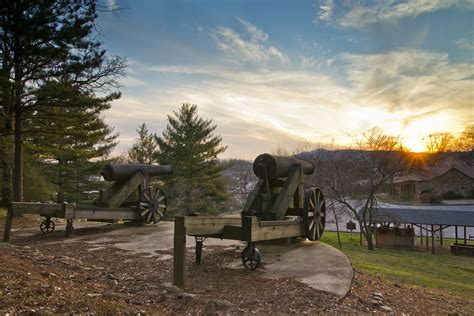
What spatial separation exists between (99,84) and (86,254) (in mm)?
8030

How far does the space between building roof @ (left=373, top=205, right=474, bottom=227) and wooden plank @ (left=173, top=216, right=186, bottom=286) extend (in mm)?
25980

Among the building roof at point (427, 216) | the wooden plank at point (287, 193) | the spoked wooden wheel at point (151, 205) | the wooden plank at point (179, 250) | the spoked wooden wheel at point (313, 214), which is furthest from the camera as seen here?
the building roof at point (427, 216)

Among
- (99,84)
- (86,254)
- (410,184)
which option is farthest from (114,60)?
(410,184)

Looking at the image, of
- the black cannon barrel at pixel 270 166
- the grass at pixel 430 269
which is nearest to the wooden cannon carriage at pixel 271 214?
the black cannon barrel at pixel 270 166

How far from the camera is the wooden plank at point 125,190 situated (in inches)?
419

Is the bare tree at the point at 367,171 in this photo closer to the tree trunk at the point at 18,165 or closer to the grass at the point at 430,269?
the grass at the point at 430,269

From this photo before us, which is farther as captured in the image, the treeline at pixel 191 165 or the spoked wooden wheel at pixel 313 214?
the treeline at pixel 191 165

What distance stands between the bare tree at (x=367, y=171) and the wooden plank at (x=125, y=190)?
1915 cm

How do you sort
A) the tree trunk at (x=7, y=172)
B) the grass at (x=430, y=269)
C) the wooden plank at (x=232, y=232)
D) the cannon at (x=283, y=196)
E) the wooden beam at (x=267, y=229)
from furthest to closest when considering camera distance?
the tree trunk at (x=7, y=172)
the grass at (x=430, y=269)
the cannon at (x=283, y=196)
the wooden plank at (x=232, y=232)
the wooden beam at (x=267, y=229)

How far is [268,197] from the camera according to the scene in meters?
7.52

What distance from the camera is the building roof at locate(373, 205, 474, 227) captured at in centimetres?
2691

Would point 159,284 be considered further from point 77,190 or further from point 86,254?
point 77,190

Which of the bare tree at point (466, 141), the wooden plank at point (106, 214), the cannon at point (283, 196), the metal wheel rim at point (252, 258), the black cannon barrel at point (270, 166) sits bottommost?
the metal wheel rim at point (252, 258)

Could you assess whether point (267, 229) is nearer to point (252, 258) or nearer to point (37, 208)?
point (252, 258)
